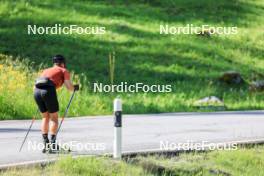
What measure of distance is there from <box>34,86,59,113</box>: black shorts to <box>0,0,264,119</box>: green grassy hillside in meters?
6.80

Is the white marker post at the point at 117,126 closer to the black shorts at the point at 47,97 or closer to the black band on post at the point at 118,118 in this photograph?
the black band on post at the point at 118,118

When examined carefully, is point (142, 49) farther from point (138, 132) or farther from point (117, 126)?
point (117, 126)

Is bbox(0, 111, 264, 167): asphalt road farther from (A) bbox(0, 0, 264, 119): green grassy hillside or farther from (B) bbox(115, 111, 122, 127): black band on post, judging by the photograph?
(A) bbox(0, 0, 264, 119): green grassy hillside

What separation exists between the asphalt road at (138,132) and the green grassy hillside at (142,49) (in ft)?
6.63

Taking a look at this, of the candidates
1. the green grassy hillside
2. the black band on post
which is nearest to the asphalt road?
the black band on post

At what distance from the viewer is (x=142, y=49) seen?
34.0 m

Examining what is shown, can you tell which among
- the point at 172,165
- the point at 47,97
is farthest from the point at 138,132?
the point at 47,97

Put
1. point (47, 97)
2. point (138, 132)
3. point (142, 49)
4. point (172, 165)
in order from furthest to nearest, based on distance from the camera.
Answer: point (142, 49)
point (138, 132)
point (172, 165)
point (47, 97)

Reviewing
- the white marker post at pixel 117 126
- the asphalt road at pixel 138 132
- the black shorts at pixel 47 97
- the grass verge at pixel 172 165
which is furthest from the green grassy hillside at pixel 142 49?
the white marker post at pixel 117 126

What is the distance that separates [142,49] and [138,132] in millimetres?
18866

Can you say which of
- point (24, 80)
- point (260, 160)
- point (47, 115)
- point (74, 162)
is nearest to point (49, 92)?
point (47, 115)

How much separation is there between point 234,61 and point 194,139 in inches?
791

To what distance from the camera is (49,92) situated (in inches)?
436

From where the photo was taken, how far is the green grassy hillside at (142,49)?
22.0 metres
